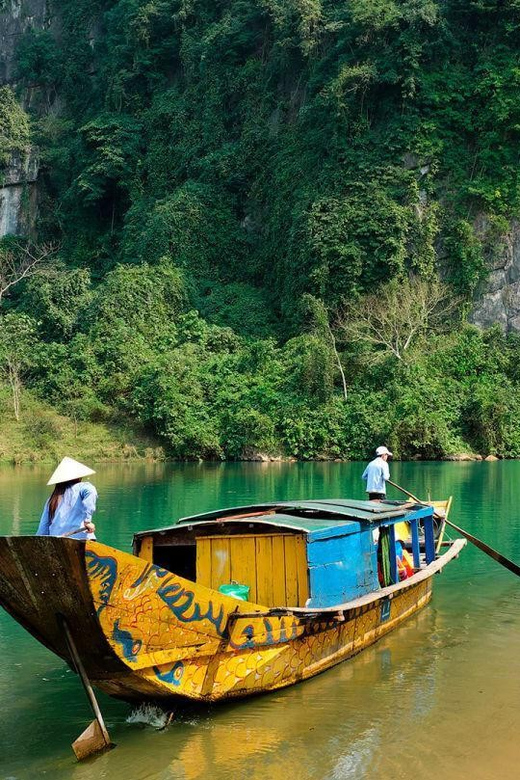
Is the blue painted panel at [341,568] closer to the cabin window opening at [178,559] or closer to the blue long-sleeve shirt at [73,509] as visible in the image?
the cabin window opening at [178,559]

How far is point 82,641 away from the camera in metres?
5.61

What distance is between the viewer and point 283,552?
293 inches

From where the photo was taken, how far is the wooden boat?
212 inches

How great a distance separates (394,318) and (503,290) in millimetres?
6551

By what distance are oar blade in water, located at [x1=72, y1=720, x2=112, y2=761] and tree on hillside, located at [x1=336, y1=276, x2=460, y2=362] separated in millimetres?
29361

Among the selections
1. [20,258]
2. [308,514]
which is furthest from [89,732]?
[20,258]

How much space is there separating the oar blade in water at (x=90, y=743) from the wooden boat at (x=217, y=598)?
A: 0.31m

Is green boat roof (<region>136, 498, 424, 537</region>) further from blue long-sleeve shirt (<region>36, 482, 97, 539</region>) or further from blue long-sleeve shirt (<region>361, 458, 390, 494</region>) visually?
blue long-sleeve shirt (<region>361, 458, 390, 494</region>)

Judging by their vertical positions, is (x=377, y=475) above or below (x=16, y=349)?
below

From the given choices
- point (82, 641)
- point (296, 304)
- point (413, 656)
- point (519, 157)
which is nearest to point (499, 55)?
point (519, 157)

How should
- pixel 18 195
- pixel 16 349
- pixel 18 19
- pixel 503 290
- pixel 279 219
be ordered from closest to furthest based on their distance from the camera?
pixel 16 349 < pixel 503 290 < pixel 279 219 < pixel 18 195 < pixel 18 19

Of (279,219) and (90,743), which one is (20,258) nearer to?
(279,219)

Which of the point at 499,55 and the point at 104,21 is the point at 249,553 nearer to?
the point at 499,55

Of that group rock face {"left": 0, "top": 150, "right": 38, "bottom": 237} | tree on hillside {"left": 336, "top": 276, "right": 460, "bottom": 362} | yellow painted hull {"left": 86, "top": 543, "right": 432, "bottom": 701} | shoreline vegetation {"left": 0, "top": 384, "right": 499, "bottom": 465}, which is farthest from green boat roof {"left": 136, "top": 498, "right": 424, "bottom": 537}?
rock face {"left": 0, "top": 150, "right": 38, "bottom": 237}
